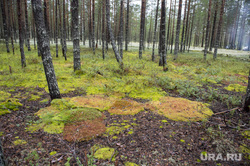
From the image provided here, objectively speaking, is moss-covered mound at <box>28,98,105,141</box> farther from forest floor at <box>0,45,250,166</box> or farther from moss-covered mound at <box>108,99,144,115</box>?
moss-covered mound at <box>108,99,144,115</box>

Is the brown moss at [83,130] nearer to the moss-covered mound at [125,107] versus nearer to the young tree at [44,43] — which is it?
the moss-covered mound at [125,107]

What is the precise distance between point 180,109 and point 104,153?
374cm

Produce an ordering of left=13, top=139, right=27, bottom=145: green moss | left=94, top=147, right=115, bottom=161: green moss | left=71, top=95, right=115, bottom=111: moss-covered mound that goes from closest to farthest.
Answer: left=94, top=147, right=115, bottom=161: green moss
left=13, top=139, right=27, bottom=145: green moss
left=71, top=95, right=115, bottom=111: moss-covered mound

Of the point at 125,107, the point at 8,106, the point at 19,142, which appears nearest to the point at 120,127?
the point at 125,107

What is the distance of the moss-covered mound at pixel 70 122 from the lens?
4016 millimetres

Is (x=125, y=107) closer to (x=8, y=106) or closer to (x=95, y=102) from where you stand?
(x=95, y=102)

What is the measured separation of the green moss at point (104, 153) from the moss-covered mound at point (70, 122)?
644mm

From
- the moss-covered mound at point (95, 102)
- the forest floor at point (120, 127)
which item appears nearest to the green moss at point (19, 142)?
the forest floor at point (120, 127)

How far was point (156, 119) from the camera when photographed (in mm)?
5035

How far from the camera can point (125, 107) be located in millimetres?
5902

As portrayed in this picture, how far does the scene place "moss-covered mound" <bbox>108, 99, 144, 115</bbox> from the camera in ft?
18.0

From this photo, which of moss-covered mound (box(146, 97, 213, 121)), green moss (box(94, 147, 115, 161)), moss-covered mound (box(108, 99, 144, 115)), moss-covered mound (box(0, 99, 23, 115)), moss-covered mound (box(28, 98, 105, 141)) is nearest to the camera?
green moss (box(94, 147, 115, 161))

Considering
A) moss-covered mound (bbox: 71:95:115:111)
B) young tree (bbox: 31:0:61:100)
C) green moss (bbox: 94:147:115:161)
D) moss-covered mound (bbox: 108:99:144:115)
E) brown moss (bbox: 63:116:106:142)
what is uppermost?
young tree (bbox: 31:0:61:100)

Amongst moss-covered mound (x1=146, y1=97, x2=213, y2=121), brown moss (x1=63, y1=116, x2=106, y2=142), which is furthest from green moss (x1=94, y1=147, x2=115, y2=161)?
moss-covered mound (x1=146, y1=97, x2=213, y2=121)
